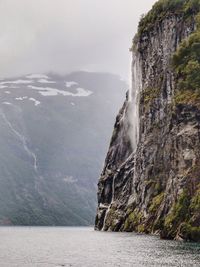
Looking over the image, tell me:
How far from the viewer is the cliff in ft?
398

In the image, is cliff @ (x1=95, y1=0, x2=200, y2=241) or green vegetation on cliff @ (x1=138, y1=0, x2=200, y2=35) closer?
cliff @ (x1=95, y1=0, x2=200, y2=241)

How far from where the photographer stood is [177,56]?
496 feet

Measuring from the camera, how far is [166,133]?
158 m

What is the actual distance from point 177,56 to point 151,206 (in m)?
41.3

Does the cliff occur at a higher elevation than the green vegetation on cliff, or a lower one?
lower

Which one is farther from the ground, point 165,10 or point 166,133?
point 165,10

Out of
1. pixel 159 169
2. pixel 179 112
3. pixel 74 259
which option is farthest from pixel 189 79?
pixel 74 259

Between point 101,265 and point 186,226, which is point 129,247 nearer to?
point 186,226

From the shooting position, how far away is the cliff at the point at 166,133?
4779 inches

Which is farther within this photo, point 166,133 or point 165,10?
point 165,10

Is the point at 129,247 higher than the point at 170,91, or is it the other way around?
the point at 170,91

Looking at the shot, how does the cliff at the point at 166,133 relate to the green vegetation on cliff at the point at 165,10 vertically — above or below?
below

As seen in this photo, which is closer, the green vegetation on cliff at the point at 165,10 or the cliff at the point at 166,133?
the cliff at the point at 166,133

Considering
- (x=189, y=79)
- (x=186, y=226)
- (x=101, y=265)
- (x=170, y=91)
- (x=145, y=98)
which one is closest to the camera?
(x=101, y=265)
